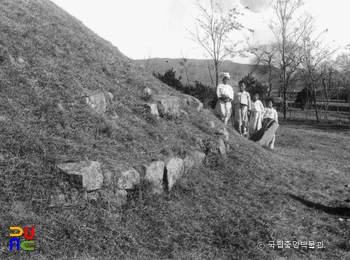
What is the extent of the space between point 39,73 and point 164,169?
2.19 metres

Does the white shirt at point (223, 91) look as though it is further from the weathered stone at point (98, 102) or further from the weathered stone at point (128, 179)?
the weathered stone at point (128, 179)

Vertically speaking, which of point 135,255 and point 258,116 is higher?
point 258,116

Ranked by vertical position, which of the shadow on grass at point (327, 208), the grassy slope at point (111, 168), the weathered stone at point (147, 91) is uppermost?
the weathered stone at point (147, 91)

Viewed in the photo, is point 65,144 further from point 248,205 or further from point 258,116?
point 258,116

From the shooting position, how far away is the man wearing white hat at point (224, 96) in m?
7.91

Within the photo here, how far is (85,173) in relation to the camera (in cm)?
348

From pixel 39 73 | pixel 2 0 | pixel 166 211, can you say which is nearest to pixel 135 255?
pixel 166 211

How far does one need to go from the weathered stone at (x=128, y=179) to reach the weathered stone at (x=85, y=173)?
0.80 ft

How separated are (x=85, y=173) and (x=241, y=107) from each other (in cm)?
601

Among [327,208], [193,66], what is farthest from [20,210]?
[193,66]

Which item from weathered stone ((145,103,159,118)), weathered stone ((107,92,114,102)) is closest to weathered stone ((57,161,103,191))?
weathered stone ((107,92,114,102))

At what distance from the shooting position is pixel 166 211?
3879 millimetres

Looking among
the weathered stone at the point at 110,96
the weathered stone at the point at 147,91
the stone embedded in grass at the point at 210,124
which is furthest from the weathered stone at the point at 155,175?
the stone embedded in grass at the point at 210,124

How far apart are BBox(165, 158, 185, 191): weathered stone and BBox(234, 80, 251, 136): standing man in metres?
4.44
